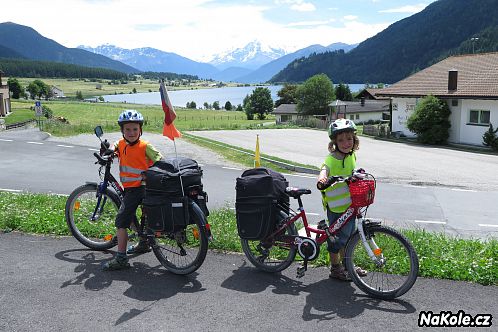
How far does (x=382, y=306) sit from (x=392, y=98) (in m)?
39.1

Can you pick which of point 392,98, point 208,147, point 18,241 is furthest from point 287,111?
point 18,241

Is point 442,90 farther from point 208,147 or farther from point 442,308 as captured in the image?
point 442,308

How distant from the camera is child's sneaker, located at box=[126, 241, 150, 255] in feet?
19.2

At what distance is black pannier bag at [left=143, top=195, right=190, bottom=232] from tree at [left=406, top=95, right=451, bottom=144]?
3227cm

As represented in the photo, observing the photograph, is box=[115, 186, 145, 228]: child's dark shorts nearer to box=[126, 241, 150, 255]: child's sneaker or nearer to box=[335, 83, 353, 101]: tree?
box=[126, 241, 150, 255]: child's sneaker

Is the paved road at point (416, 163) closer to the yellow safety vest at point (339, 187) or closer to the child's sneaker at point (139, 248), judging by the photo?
the yellow safety vest at point (339, 187)

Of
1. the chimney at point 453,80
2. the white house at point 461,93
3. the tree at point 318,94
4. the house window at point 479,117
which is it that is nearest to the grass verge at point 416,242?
the white house at point 461,93

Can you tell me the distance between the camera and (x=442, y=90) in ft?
119

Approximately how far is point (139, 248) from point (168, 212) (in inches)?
41.2

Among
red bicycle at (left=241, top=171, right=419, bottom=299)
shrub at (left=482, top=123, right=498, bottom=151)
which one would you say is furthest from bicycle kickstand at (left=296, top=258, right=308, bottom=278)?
shrub at (left=482, top=123, right=498, bottom=151)

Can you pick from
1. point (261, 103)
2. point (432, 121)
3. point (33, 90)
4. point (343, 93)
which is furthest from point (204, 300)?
point (33, 90)

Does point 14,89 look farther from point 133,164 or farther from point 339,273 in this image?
point 339,273

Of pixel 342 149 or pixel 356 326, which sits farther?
pixel 342 149

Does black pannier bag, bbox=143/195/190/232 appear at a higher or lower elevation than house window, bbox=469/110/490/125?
lower
